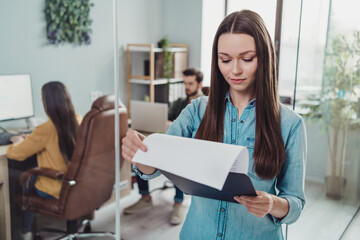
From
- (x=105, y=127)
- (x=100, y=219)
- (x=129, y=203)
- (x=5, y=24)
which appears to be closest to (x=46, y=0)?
(x=5, y=24)

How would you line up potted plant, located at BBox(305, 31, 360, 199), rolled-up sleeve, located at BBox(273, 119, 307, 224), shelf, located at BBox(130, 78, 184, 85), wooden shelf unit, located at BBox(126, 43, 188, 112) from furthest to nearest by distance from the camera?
wooden shelf unit, located at BBox(126, 43, 188, 112), shelf, located at BBox(130, 78, 184, 85), potted plant, located at BBox(305, 31, 360, 199), rolled-up sleeve, located at BBox(273, 119, 307, 224)

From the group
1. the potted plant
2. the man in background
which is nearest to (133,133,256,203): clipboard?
the man in background

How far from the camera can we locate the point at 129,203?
1.73 meters

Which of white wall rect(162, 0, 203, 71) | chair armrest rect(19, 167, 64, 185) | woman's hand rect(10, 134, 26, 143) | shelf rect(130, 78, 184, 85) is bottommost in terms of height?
chair armrest rect(19, 167, 64, 185)

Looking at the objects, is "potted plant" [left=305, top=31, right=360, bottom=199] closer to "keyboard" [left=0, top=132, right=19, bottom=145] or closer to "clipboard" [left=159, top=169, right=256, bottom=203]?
"clipboard" [left=159, top=169, right=256, bottom=203]

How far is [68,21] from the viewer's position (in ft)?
6.06

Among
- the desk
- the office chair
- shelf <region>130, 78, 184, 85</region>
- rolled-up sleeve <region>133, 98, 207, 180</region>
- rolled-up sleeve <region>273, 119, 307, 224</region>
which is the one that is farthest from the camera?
the office chair

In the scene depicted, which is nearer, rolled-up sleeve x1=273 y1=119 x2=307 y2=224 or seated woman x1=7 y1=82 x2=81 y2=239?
rolled-up sleeve x1=273 y1=119 x2=307 y2=224

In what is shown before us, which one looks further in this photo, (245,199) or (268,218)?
(268,218)

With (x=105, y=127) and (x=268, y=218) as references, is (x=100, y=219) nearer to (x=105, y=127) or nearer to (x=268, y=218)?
(x=105, y=127)

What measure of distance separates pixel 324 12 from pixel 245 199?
799 mm

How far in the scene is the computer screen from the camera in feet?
5.30

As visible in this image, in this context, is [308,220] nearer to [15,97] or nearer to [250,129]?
[250,129]

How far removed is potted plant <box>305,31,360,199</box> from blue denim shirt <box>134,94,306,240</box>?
40 centimetres
